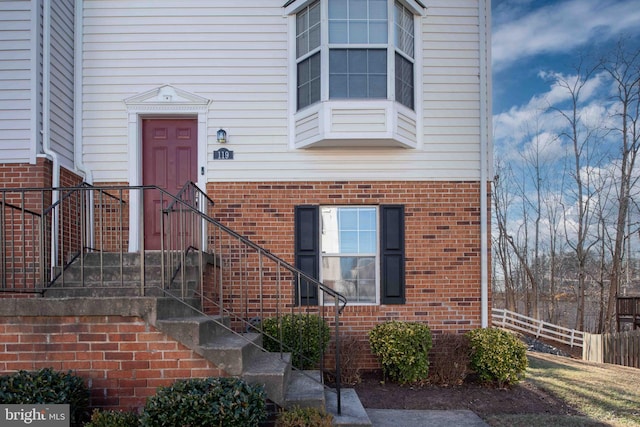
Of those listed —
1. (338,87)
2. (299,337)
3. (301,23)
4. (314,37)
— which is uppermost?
(301,23)

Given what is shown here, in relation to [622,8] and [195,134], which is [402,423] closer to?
[195,134]

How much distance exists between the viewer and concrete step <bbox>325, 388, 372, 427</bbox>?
13.4ft

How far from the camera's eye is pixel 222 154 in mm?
6641

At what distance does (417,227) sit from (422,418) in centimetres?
271

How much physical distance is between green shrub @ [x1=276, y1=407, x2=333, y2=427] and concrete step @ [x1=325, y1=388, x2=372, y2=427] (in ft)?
0.95

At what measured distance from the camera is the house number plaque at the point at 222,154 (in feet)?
21.8


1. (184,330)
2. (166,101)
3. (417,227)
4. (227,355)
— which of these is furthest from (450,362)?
(166,101)

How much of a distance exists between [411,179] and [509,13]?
33.8 feet

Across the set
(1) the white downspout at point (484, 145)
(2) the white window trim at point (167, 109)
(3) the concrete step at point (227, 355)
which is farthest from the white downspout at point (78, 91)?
(1) the white downspout at point (484, 145)

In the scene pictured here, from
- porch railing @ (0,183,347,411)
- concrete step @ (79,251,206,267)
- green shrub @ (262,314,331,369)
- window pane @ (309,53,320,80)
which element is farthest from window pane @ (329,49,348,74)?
green shrub @ (262,314,331,369)

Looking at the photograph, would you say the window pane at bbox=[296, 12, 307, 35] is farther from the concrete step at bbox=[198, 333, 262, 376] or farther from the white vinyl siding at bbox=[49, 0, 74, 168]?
the concrete step at bbox=[198, 333, 262, 376]

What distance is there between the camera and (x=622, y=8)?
1371cm

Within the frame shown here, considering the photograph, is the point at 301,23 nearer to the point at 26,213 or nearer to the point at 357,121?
the point at 357,121

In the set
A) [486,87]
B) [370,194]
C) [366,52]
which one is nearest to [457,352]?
[370,194]
